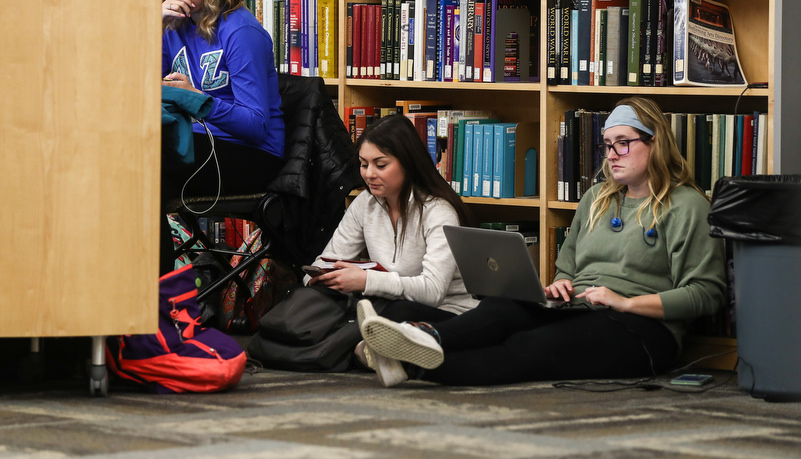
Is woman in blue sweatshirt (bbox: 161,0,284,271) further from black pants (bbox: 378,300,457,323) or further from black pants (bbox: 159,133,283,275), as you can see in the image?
black pants (bbox: 378,300,457,323)

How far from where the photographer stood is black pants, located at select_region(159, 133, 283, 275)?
3.28 metres

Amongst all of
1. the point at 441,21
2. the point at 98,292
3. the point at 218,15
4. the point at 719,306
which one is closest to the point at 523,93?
the point at 441,21

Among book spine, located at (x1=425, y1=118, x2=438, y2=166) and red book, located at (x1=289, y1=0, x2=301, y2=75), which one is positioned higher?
red book, located at (x1=289, y1=0, x2=301, y2=75)

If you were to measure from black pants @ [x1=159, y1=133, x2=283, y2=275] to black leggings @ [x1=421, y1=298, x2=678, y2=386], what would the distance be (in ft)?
3.18

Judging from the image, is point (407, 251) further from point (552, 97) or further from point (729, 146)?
point (729, 146)

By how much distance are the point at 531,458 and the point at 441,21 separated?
2296 millimetres

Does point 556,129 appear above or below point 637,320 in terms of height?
above

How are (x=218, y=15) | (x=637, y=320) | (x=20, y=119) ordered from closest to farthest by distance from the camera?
1. (x=20, y=119)
2. (x=637, y=320)
3. (x=218, y=15)

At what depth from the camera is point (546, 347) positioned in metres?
2.63

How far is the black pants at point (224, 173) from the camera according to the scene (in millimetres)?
3279

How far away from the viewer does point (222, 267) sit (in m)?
3.70

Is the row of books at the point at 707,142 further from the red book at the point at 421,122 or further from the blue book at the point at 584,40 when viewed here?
the red book at the point at 421,122

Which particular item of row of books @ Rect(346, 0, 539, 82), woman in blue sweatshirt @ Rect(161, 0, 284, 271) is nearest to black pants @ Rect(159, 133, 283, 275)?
woman in blue sweatshirt @ Rect(161, 0, 284, 271)

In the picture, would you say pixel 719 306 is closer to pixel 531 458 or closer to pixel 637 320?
pixel 637 320
